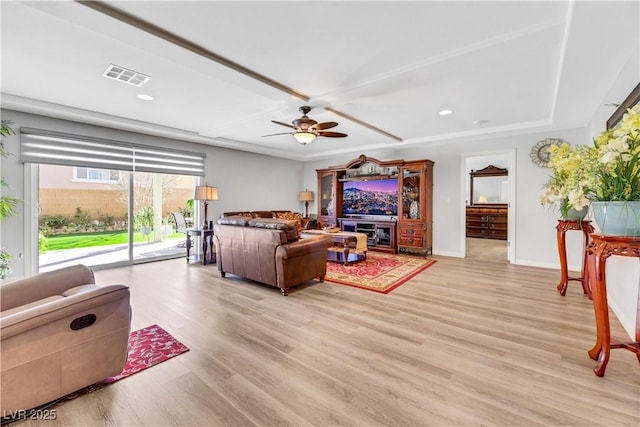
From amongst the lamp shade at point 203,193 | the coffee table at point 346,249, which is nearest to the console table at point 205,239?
the lamp shade at point 203,193

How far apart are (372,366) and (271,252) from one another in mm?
1962

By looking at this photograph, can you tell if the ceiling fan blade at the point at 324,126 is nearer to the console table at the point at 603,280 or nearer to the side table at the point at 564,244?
the console table at the point at 603,280

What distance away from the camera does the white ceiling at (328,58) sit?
198cm

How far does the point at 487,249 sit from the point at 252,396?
6.68 m

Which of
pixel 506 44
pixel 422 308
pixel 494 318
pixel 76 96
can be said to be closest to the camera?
pixel 506 44

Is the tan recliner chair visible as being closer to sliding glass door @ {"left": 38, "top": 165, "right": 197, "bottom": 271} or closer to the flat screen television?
sliding glass door @ {"left": 38, "top": 165, "right": 197, "bottom": 271}

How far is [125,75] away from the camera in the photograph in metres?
2.98

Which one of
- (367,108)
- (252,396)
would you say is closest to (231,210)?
(367,108)

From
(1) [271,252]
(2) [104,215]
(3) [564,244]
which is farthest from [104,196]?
(3) [564,244]

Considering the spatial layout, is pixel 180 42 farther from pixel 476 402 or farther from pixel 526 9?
pixel 476 402

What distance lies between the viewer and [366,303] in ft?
10.5

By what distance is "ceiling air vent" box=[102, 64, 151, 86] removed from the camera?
112 inches

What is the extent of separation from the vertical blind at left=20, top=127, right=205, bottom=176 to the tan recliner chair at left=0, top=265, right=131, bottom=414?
318 centimetres

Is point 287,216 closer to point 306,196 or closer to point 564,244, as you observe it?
point 306,196
